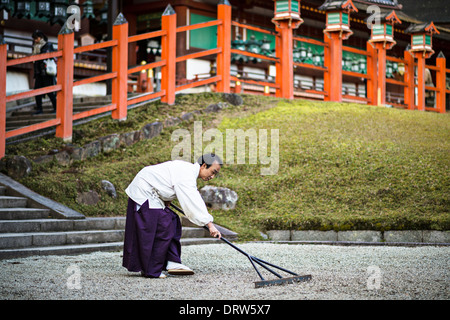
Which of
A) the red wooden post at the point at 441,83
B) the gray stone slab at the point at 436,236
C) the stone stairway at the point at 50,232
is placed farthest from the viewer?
the red wooden post at the point at 441,83

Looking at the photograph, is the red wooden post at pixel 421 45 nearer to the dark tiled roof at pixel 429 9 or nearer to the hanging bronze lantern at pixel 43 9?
the hanging bronze lantern at pixel 43 9

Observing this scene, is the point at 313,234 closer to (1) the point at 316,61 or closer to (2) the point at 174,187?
(2) the point at 174,187

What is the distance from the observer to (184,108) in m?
11.5

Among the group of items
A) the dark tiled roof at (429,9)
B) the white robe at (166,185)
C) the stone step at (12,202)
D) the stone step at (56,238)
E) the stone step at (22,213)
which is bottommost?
the stone step at (56,238)

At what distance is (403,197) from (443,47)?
18737mm

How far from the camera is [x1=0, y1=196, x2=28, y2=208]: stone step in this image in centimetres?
733

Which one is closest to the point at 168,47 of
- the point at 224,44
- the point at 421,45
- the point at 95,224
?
the point at 224,44

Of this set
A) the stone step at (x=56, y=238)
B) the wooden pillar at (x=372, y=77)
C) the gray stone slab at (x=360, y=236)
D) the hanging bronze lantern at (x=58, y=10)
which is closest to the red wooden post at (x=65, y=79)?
the stone step at (x=56, y=238)

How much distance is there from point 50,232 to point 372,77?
1138 cm

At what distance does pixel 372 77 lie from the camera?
1584 centimetres

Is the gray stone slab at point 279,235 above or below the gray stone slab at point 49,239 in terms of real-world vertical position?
below

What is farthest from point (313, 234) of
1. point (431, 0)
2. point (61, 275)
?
point (431, 0)

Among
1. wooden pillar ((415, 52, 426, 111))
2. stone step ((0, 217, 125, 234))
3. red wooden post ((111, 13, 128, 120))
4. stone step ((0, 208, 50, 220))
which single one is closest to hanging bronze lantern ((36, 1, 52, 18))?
red wooden post ((111, 13, 128, 120))

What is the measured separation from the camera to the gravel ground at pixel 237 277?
13.9ft
